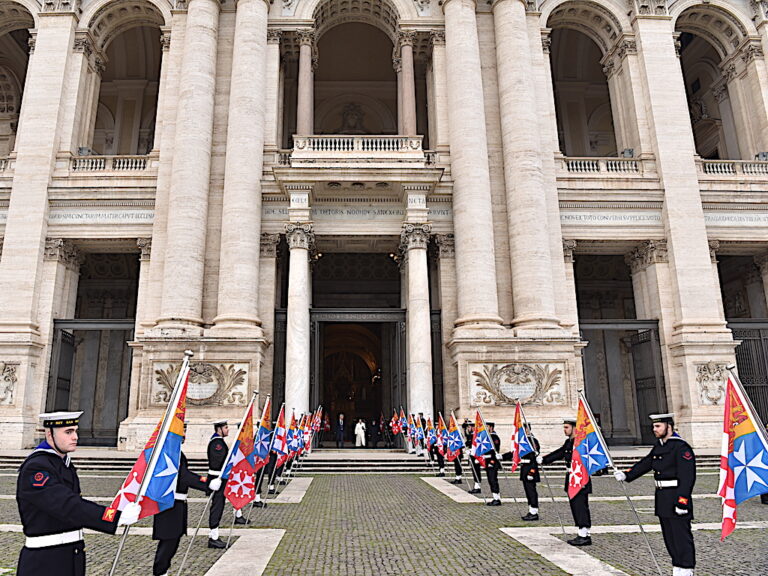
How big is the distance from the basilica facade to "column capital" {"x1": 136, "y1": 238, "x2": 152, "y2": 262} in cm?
9

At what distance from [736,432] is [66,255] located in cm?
2157

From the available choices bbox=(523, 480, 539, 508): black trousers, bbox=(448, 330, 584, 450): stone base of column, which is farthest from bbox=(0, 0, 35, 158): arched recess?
bbox=(523, 480, 539, 508): black trousers

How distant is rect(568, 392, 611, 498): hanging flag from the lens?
684 cm

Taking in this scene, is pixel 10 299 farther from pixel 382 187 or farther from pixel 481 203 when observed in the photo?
pixel 481 203

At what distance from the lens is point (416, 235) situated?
19.8 metres

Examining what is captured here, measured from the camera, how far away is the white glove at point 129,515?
3.41 m

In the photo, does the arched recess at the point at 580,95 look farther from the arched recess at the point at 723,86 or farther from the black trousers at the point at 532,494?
the black trousers at the point at 532,494

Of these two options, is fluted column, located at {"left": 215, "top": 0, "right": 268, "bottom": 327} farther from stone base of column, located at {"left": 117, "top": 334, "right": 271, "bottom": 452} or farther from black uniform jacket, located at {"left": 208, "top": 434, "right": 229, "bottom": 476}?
black uniform jacket, located at {"left": 208, "top": 434, "right": 229, "bottom": 476}

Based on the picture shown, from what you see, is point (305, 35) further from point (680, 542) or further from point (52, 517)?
point (52, 517)

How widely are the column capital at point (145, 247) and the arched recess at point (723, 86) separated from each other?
22.1 m

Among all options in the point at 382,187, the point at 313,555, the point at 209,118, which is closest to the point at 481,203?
the point at 382,187

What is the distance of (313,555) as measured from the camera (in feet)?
20.5

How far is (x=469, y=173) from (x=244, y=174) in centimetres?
767

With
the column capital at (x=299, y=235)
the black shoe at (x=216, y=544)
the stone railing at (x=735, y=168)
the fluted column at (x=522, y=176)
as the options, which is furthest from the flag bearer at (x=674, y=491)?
the stone railing at (x=735, y=168)
